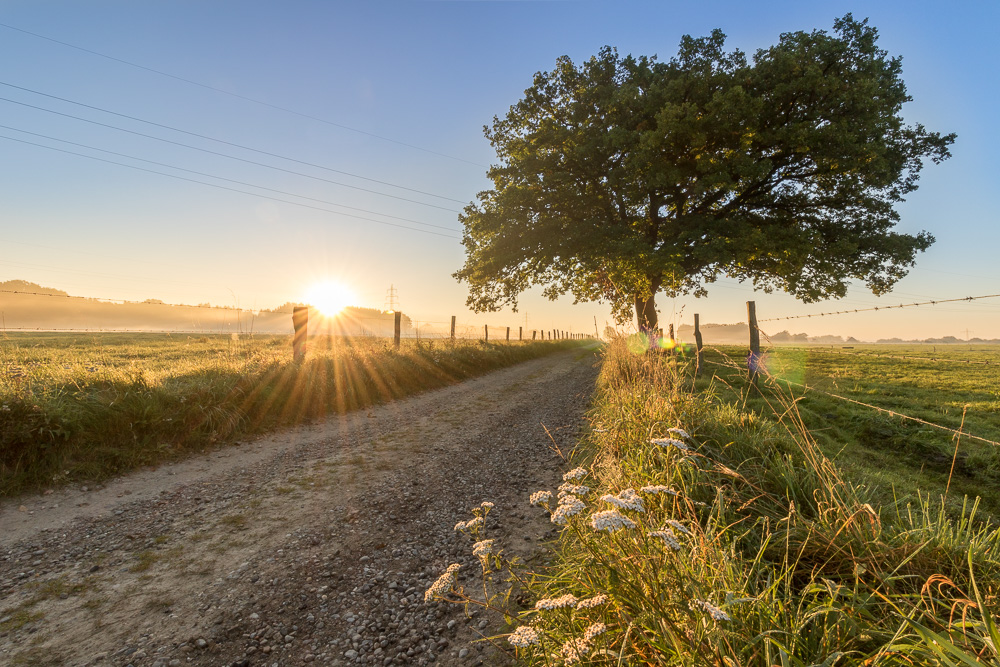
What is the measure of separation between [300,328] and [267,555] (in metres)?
7.93

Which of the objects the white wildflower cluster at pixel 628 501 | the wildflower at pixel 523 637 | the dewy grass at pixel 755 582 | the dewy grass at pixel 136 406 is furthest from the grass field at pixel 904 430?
the dewy grass at pixel 136 406

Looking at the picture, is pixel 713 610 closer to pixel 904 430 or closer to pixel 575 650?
pixel 575 650

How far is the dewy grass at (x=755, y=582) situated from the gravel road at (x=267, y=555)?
587 millimetres

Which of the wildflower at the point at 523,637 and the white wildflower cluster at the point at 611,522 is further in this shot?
the white wildflower cluster at the point at 611,522

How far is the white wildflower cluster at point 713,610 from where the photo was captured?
136 centimetres

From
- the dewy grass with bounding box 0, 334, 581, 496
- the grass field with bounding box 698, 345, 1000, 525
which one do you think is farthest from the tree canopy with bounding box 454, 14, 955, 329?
the dewy grass with bounding box 0, 334, 581, 496

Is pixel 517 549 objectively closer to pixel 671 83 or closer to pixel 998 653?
pixel 998 653

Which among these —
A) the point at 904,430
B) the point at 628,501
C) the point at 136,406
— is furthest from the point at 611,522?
the point at 904,430

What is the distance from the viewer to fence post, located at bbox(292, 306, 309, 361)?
10008mm

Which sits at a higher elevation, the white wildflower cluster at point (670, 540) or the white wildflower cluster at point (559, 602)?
the white wildflower cluster at point (670, 540)

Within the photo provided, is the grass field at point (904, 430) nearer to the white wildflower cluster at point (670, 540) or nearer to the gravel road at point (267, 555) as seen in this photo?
the white wildflower cluster at point (670, 540)

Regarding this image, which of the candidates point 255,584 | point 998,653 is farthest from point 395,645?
point 998,653

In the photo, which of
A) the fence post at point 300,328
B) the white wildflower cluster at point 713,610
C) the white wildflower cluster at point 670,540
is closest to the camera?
the white wildflower cluster at point 713,610

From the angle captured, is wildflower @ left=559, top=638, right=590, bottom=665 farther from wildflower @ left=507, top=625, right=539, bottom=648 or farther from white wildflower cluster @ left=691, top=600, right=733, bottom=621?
white wildflower cluster @ left=691, top=600, right=733, bottom=621
